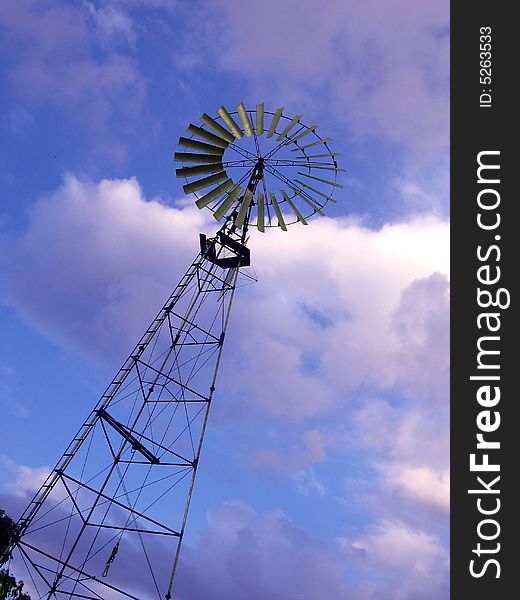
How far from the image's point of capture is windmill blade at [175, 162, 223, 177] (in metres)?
25.3

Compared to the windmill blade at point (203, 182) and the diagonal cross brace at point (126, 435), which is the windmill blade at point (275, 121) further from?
the diagonal cross brace at point (126, 435)

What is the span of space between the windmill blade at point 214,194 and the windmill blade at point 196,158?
3.44ft

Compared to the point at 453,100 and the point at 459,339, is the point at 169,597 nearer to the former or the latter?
the point at 459,339

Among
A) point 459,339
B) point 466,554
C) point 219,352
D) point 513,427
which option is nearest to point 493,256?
point 459,339

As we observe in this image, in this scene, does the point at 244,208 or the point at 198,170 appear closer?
the point at 198,170

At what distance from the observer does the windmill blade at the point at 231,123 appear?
25422 millimetres

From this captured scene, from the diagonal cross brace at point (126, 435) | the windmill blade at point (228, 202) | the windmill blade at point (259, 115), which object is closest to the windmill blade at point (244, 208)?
the windmill blade at point (228, 202)

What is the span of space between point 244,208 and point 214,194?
1319 mm

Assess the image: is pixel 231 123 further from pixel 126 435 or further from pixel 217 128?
pixel 126 435

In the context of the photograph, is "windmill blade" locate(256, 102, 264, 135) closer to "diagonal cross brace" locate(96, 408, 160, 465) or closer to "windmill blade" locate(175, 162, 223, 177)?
"windmill blade" locate(175, 162, 223, 177)

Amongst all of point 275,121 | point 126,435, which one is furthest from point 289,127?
point 126,435

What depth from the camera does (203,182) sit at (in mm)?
25797

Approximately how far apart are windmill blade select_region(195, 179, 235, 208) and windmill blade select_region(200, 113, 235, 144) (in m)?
1.68

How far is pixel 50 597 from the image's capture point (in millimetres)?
19156
